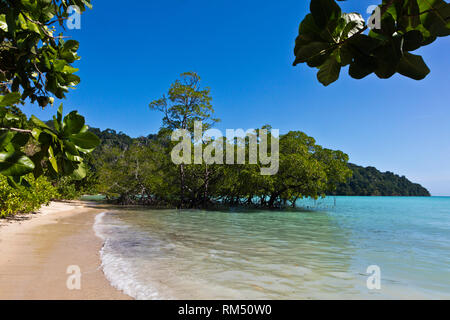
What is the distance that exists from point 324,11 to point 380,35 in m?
0.17

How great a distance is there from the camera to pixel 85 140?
3.59 ft

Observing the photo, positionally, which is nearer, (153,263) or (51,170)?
(51,170)

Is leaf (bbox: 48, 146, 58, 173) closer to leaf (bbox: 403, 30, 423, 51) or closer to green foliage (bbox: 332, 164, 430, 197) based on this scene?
leaf (bbox: 403, 30, 423, 51)

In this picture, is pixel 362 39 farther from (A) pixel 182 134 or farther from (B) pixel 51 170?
(A) pixel 182 134

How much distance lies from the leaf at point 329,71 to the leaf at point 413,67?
0.19m

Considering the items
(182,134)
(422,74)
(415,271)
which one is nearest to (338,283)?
(415,271)

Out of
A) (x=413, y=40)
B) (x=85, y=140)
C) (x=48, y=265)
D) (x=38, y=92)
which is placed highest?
(x=38, y=92)

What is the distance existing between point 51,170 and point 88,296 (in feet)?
9.55

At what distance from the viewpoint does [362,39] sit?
0.74 meters

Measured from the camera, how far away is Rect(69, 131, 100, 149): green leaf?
42.3 inches

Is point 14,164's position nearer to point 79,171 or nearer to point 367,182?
point 79,171

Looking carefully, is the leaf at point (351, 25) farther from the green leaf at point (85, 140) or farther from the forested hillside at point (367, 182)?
the forested hillside at point (367, 182)

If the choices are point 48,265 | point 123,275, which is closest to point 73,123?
point 123,275

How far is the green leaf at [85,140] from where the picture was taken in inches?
42.3
